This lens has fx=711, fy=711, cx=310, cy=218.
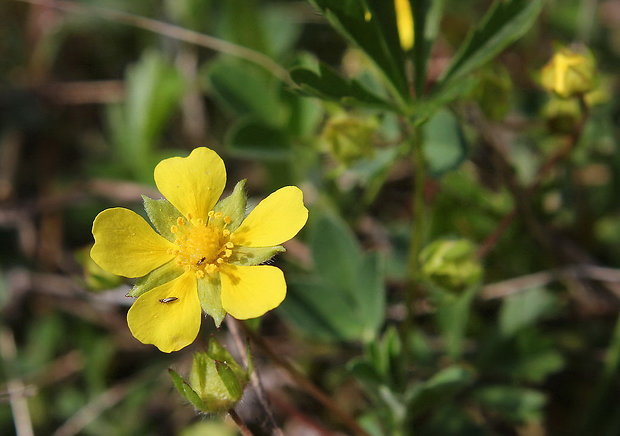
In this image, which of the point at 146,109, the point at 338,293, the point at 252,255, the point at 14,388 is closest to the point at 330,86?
the point at 252,255

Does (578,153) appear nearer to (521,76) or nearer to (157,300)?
(521,76)

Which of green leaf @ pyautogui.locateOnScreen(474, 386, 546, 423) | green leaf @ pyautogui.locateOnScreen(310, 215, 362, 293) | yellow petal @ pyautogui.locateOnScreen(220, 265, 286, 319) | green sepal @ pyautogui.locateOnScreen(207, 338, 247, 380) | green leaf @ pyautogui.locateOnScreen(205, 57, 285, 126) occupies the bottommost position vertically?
green leaf @ pyautogui.locateOnScreen(474, 386, 546, 423)

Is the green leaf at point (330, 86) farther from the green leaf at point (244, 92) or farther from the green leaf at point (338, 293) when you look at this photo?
the green leaf at point (244, 92)

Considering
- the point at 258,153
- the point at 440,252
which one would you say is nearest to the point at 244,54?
the point at 258,153

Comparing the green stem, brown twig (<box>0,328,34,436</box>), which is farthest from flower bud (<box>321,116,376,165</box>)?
brown twig (<box>0,328,34,436</box>)

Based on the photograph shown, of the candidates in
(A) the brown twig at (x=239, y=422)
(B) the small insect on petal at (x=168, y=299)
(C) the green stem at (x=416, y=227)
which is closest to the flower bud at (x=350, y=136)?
(C) the green stem at (x=416, y=227)

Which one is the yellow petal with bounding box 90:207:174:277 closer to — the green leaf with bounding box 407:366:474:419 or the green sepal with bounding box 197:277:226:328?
the green sepal with bounding box 197:277:226:328
